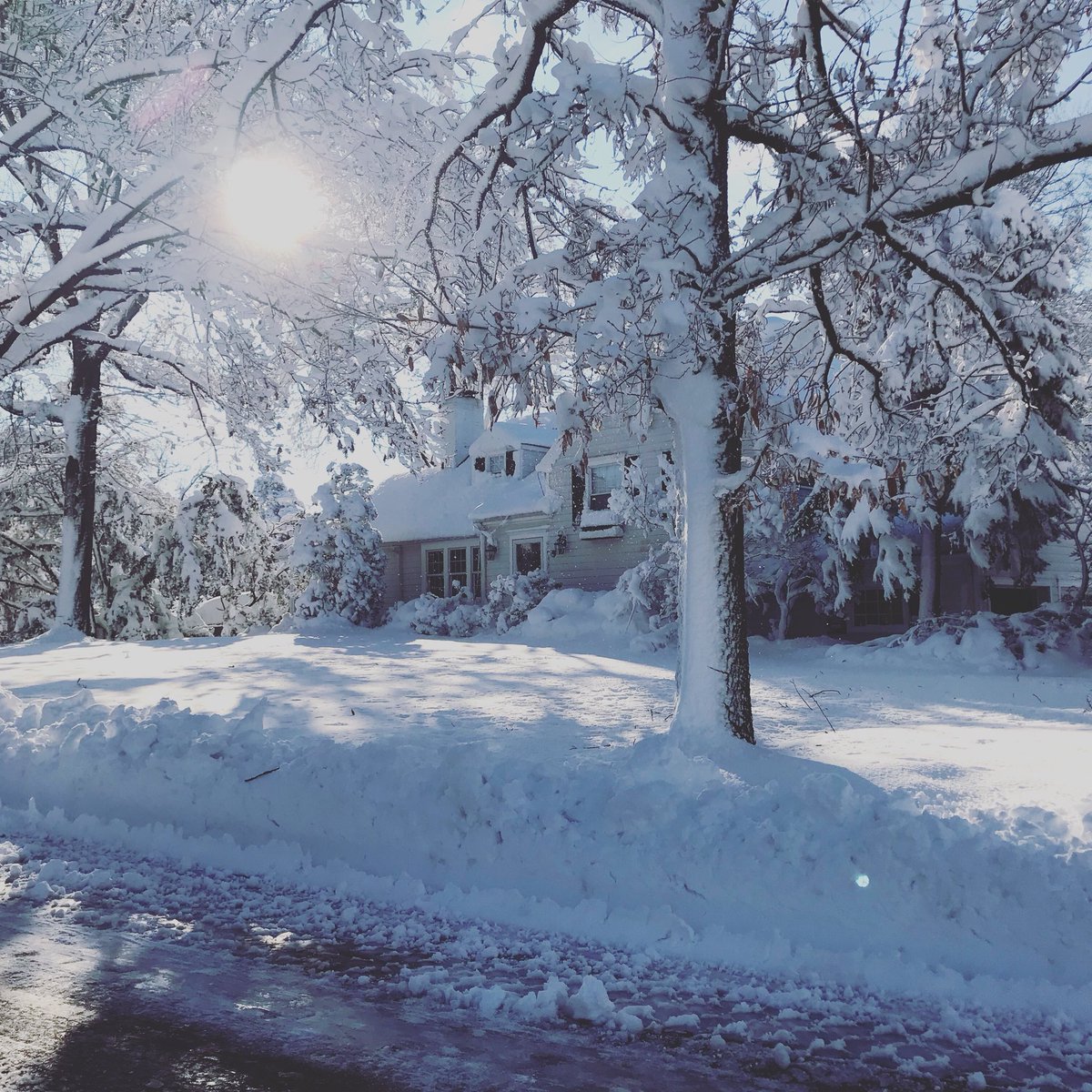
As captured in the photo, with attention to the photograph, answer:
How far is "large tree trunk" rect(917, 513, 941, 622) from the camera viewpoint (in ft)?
60.4

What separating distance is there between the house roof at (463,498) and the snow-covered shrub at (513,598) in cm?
213

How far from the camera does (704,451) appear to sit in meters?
7.49

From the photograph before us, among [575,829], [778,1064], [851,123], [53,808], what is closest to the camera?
[778,1064]

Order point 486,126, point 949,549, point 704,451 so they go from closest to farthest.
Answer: point 704,451
point 486,126
point 949,549

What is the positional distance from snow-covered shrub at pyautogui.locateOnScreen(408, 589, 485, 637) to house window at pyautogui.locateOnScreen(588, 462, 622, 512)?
166 inches

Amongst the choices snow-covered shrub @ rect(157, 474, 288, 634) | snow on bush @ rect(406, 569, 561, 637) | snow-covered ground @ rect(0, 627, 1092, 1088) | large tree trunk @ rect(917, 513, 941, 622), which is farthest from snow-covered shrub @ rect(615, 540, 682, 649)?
snow-covered shrub @ rect(157, 474, 288, 634)

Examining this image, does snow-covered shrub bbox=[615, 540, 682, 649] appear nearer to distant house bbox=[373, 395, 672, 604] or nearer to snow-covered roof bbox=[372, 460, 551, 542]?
distant house bbox=[373, 395, 672, 604]

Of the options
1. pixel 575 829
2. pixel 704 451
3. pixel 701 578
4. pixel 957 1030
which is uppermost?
pixel 704 451

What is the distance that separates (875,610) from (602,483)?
7.73 m

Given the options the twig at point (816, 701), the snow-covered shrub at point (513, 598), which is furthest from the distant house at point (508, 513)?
the twig at point (816, 701)

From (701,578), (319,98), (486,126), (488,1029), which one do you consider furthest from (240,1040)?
(319,98)

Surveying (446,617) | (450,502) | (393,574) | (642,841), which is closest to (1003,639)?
(642,841)

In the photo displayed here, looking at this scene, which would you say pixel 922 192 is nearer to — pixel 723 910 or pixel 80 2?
pixel 723 910

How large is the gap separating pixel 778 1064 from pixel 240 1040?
202 cm
